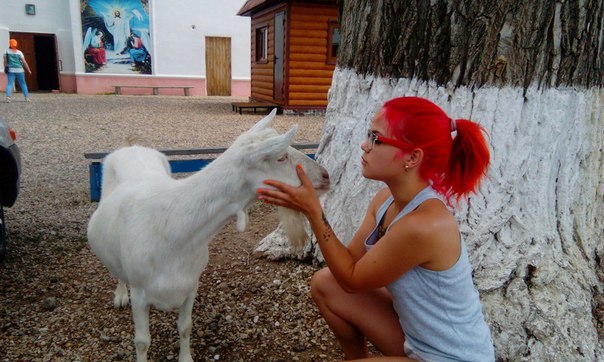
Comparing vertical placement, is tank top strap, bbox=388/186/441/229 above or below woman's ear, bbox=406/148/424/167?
below

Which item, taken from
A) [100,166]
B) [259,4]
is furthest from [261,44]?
[100,166]

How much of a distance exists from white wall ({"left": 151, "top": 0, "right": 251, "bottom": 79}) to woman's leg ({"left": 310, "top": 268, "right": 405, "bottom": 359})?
20242 millimetres

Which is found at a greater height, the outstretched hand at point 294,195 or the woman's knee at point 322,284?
the outstretched hand at point 294,195

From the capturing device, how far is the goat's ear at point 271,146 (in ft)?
5.55

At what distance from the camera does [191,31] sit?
20.4m

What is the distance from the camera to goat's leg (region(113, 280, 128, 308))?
9.41 feet

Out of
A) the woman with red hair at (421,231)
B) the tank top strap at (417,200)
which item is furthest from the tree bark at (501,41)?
the tank top strap at (417,200)

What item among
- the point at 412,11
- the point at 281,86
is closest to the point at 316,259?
the point at 412,11

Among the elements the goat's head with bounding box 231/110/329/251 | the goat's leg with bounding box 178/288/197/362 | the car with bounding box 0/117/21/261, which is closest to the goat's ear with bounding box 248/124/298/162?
the goat's head with bounding box 231/110/329/251

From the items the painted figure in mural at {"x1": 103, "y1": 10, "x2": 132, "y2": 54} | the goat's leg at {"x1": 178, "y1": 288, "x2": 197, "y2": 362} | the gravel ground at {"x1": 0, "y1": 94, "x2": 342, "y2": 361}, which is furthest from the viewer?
the painted figure in mural at {"x1": 103, "y1": 10, "x2": 132, "y2": 54}

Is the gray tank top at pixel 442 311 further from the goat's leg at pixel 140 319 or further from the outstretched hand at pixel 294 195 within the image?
the goat's leg at pixel 140 319

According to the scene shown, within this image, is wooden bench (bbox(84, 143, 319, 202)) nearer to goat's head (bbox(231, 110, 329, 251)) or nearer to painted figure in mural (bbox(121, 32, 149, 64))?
goat's head (bbox(231, 110, 329, 251))

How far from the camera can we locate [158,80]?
67.9 ft

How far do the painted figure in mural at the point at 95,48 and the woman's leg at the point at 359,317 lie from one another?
20.7 metres
